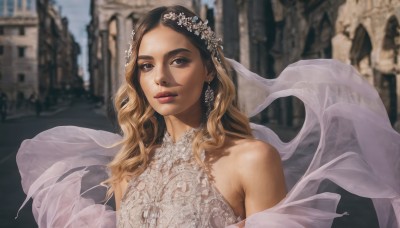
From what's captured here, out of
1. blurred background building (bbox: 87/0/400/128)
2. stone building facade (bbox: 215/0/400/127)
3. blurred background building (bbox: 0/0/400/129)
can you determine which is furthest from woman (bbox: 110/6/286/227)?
stone building facade (bbox: 215/0/400/127)

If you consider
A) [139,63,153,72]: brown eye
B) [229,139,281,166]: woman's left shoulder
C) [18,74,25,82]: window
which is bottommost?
[229,139,281,166]: woman's left shoulder

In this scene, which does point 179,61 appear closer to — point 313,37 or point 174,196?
point 174,196

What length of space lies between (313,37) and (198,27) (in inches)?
631

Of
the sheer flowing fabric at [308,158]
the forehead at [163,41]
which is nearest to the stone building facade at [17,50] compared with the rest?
the sheer flowing fabric at [308,158]

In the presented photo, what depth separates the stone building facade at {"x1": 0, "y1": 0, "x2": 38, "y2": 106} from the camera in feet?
227

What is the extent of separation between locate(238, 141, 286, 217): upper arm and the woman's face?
1.07 feet

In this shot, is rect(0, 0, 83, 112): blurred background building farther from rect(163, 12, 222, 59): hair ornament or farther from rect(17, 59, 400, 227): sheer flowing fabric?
rect(163, 12, 222, 59): hair ornament

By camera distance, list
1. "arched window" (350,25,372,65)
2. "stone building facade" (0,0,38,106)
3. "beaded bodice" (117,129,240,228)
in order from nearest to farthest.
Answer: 1. "beaded bodice" (117,129,240,228)
2. "arched window" (350,25,372,65)
3. "stone building facade" (0,0,38,106)

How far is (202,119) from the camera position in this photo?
220cm

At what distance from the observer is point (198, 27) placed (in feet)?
6.90

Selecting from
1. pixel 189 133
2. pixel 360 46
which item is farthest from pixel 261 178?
pixel 360 46

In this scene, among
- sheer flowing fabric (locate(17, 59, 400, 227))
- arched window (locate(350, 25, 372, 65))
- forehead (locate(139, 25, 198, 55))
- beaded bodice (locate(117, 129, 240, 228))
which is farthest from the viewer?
arched window (locate(350, 25, 372, 65))

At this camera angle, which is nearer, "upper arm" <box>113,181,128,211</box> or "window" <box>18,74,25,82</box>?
"upper arm" <box>113,181,128,211</box>

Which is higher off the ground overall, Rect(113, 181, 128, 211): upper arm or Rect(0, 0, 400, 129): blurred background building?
Rect(0, 0, 400, 129): blurred background building
